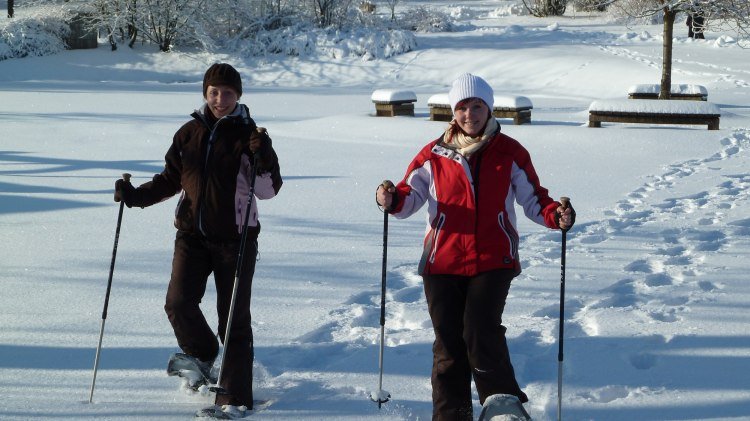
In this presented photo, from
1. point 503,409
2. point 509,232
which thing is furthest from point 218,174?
point 503,409

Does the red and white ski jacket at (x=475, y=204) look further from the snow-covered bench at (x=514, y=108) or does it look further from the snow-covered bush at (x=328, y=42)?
the snow-covered bush at (x=328, y=42)

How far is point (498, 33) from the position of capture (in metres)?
35.8

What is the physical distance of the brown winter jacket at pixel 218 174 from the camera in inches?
160

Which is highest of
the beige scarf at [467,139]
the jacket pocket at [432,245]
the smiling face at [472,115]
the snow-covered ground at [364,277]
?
the smiling face at [472,115]

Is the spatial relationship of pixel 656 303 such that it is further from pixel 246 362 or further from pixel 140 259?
pixel 140 259

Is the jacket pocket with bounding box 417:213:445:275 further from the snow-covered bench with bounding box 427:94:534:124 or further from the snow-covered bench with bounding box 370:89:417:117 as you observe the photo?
the snow-covered bench with bounding box 370:89:417:117

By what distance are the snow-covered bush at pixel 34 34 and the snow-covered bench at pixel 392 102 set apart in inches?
740

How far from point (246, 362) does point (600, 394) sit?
5.49 ft

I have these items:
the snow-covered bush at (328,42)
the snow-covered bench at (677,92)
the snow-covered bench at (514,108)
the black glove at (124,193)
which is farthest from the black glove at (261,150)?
the snow-covered bush at (328,42)

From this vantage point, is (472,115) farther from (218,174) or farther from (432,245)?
(218,174)

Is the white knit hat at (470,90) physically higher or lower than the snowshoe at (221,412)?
higher

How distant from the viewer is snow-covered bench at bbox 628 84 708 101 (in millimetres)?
19219

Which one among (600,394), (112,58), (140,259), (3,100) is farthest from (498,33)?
(600,394)

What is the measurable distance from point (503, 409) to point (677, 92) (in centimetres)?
1736
